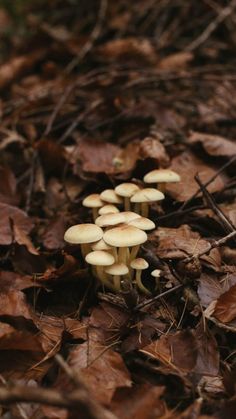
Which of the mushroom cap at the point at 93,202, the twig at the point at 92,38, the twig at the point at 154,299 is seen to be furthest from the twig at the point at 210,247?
the twig at the point at 92,38

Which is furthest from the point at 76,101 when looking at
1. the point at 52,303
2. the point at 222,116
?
the point at 52,303

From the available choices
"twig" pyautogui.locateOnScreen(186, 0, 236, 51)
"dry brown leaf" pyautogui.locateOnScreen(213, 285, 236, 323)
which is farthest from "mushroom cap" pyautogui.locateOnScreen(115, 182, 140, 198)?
"twig" pyautogui.locateOnScreen(186, 0, 236, 51)

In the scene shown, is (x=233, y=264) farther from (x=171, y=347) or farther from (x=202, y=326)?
(x=171, y=347)

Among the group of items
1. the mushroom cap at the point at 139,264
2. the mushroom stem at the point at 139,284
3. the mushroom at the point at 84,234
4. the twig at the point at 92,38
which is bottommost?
the mushroom stem at the point at 139,284

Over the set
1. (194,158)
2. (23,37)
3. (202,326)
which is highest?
(23,37)

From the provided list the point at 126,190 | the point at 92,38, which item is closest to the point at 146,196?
the point at 126,190

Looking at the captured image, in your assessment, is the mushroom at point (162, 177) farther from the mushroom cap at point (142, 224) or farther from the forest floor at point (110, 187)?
the mushroom cap at point (142, 224)

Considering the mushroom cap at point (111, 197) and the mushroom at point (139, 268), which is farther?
the mushroom cap at point (111, 197)

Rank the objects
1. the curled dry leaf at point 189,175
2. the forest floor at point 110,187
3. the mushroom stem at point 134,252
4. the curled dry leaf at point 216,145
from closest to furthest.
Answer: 1. the forest floor at point 110,187
2. the mushroom stem at point 134,252
3. the curled dry leaf at point 189,175
4. the curled dry leaf at point 216,145
